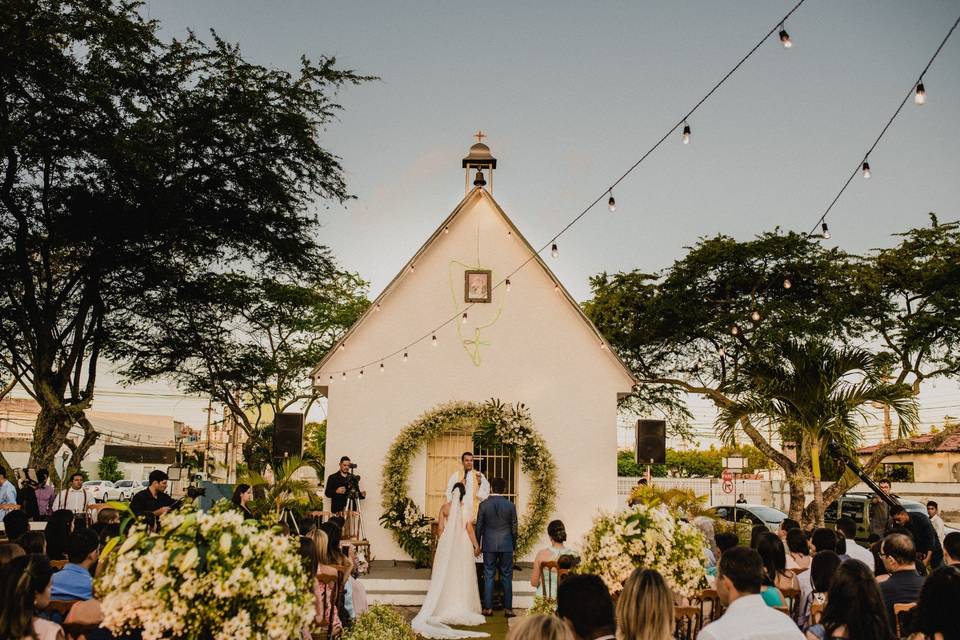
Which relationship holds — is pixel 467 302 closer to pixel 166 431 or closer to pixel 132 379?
pixel 132 379

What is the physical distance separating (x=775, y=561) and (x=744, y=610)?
2384mm

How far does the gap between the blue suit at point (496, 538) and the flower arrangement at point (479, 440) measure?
2.43 metres

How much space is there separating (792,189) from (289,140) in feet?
35.5

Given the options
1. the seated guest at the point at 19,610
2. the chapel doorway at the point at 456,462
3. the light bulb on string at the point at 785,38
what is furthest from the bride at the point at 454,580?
the light bulb on string at the point at 785,38

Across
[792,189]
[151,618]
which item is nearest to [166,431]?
[792,189]

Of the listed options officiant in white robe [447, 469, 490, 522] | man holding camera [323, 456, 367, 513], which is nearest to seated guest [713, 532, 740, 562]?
officiant in white robe [447, 469, 490, 522]


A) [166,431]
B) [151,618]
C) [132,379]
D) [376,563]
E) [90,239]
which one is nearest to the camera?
[151,618]

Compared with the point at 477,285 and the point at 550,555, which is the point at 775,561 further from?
the point at 477,285

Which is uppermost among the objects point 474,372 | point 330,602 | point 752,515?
point 474,372

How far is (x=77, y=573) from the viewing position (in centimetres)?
443

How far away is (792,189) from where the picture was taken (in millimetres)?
12078

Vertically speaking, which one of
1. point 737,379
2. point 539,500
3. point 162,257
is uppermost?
point 162,257

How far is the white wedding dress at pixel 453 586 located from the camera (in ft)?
30.0

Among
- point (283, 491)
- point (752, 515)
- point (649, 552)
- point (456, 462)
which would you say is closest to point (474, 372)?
point (456, 462)
